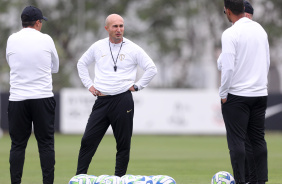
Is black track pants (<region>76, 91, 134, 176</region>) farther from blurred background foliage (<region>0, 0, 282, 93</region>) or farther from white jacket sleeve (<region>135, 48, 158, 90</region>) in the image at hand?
blurred background foliage (<region>0, 0, 282, 93</region>)

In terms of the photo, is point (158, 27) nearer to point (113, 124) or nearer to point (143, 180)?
point (113, 124)

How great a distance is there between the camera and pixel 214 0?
117 feet

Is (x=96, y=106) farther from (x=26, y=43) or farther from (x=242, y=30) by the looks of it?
(x=242, y=30)

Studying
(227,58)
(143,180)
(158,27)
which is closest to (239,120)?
(227,58)

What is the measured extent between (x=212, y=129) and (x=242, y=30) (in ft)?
54.4

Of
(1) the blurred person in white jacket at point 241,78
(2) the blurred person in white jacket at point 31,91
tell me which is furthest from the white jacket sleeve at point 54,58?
(1) the blurred person in white jacket at point 241,78

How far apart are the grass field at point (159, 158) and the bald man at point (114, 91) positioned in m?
1.23

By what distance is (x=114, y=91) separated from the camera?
9953 mm

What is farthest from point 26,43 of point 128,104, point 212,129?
point 212,129

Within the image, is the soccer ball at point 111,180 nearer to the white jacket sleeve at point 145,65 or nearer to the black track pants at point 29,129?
the black track pants at point 29,129

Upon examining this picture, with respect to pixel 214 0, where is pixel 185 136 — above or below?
below

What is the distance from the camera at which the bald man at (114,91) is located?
9.98 metres

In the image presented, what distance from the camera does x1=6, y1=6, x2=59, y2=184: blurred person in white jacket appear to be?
930 centimetres

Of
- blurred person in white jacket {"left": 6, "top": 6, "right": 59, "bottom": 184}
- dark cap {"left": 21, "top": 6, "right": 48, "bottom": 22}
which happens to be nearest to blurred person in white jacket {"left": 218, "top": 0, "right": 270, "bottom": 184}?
blurred person in white jacket {"left": 6, "top": 6, "right": 59, "bottom": 184}
